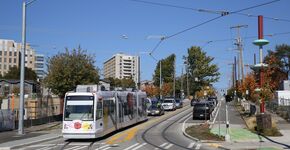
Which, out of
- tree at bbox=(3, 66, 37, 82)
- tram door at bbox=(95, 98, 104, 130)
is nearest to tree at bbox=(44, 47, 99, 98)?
tram door at bbox=(95, 98, 104, 130)

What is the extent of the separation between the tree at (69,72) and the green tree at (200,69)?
84882 millimetres

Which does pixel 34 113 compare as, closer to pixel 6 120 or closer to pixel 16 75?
pixel 6 120

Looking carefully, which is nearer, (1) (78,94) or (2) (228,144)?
(2) (228,144)

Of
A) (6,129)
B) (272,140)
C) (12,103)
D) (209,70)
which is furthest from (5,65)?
(272,140)

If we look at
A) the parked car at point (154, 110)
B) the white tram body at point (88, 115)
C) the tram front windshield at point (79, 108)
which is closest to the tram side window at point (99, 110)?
the white tram body at point (88, 115)

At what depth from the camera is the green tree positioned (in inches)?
4973

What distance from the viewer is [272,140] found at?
72.7 ft

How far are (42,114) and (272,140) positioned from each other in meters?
22.9

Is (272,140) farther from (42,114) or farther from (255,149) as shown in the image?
(42,114)

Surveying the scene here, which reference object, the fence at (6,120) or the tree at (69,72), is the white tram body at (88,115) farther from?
the tree at (69,72)

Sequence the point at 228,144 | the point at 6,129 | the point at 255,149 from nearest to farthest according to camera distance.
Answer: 1. the point at 255,149
2. the point at 228,144
3. the point at 6,129

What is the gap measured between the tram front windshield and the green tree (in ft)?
341

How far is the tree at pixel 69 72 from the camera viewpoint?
41.8m

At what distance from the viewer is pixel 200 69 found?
12625cm
